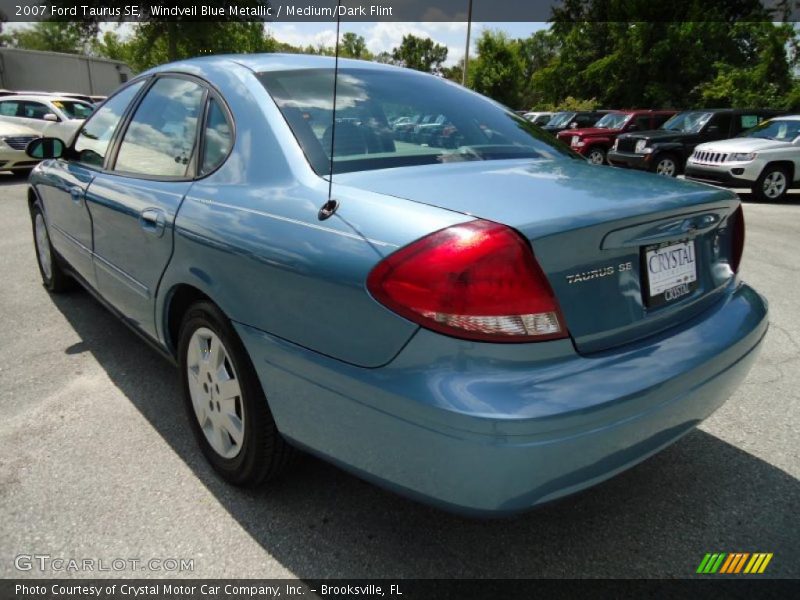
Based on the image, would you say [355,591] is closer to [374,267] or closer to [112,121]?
[374,267]

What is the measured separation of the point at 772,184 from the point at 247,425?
11.7 meters

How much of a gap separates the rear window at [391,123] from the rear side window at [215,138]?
216 millimetres

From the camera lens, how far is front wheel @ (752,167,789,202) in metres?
10.8

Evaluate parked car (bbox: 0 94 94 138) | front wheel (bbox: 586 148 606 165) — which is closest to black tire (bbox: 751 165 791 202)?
front wheel (bbox: 586 148 606 165)

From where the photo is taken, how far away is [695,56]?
102 feet

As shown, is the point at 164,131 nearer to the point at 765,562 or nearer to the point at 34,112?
the point at 765,562

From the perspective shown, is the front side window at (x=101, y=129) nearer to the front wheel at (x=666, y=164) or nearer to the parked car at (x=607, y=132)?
the front wheel at (x=666, y=164)

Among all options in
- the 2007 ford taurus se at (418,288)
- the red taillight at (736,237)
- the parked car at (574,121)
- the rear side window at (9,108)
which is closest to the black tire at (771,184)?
Answer: the parked car at (574,121)

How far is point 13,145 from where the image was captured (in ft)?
38.4

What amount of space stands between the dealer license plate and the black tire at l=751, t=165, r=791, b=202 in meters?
10.6

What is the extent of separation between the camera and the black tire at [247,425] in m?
2.02

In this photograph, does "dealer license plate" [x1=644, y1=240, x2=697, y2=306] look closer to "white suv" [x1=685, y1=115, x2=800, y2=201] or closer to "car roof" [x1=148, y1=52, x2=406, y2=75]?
"car roof" [x1=148, y1=52, x2=406, y2=75]

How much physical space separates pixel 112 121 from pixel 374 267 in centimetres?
239

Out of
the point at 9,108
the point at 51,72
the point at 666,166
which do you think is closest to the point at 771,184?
the point at 666,166
